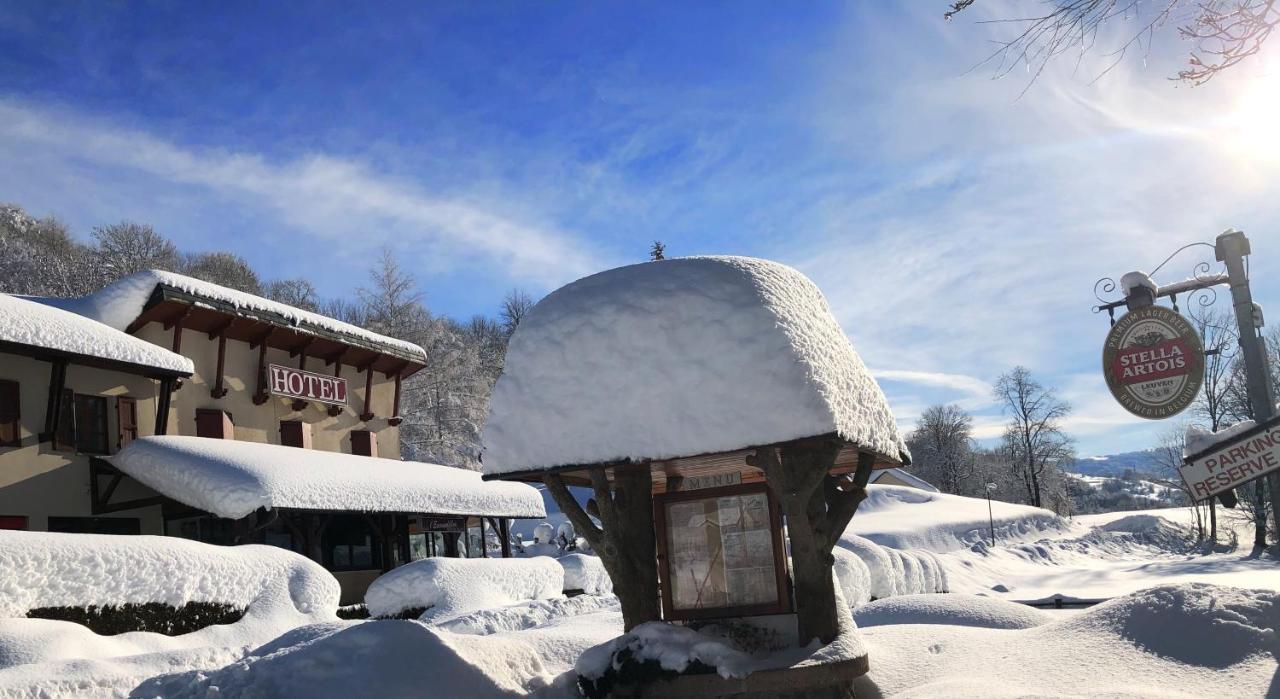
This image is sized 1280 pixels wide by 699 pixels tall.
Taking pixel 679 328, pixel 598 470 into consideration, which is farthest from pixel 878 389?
pixel 598 470

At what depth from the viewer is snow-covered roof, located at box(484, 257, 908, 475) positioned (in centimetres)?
743

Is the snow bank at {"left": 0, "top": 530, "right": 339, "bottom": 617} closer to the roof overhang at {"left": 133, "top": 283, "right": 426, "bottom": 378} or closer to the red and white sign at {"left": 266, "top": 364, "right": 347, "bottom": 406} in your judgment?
the roof overhang at {"left": 133, "top": 283, "right": 426, "bottom": 378}

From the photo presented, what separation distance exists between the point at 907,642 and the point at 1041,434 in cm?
5603

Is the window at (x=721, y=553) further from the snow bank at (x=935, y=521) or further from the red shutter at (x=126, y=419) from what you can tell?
the snow bank at (x=935, y=521)

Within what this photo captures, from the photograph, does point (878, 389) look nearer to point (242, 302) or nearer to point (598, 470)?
point (598, 470)

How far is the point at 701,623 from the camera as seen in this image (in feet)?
28.9

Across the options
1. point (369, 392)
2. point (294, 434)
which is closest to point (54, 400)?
point (294, 434)

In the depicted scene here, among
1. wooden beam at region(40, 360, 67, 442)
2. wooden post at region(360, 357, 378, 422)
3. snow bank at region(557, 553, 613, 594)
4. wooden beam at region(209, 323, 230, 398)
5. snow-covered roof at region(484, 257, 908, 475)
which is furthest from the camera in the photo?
wooden post at region(360, 357, 378, 422)

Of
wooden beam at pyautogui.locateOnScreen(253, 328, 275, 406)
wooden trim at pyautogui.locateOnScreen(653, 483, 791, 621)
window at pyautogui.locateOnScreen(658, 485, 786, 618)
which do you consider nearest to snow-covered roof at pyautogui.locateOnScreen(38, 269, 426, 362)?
wooden beam at pyautogui.locateOnScreen(253, 328, 275, 406)

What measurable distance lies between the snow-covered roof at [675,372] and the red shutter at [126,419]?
592 inches

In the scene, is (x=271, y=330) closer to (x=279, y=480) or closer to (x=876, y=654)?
(x=279, y=480)

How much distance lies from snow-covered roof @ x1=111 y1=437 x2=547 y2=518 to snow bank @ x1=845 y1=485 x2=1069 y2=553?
56.6ft

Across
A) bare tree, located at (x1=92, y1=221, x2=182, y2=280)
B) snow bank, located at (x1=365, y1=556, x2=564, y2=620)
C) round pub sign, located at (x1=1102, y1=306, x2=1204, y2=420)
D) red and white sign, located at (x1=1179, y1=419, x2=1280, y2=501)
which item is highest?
bare tree, located at (x1=92, y1=221, x2=182, y2=280)

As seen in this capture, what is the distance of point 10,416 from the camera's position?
17.7 metres
